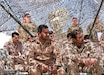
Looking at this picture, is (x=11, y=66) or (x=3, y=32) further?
(x=3, y=32)

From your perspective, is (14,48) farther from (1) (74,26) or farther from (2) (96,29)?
(2) (96,29)

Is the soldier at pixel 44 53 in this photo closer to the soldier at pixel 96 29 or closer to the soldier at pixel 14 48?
the soldier at pixel 14 48

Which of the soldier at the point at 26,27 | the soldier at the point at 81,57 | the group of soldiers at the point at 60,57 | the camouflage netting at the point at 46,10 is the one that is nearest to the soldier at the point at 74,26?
the camouflage netting at the point at 46,10

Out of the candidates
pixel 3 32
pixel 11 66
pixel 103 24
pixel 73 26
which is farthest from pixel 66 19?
pixel 11 66

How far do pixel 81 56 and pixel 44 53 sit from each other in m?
0.49

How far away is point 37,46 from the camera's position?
4.70m

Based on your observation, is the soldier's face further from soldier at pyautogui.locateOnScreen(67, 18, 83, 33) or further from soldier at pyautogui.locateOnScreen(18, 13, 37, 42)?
soldier at pyautogui.locateOnScreen(67, 18, 83, 33)

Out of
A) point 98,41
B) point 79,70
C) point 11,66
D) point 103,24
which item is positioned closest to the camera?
point 79,70

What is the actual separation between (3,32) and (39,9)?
87 centimetres

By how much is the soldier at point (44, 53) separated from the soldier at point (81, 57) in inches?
6.5

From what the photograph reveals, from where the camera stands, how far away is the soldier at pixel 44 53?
14.6ft

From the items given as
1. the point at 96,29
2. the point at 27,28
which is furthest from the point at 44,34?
the point at 96,29

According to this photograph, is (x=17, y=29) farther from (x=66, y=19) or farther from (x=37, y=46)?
(x=37, y=46)

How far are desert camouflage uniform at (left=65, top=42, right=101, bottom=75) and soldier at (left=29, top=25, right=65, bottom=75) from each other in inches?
5.8
